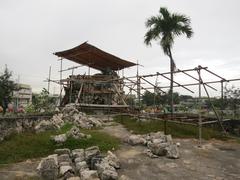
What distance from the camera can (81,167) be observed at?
580 cm

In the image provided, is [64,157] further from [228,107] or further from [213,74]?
[228,107]

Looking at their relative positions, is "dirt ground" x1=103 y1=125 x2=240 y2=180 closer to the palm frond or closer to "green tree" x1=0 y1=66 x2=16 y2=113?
the palm frond

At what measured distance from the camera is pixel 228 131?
12266mm

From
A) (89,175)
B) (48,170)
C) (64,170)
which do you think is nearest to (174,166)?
(89,175)

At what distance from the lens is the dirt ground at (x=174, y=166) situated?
18.6ft

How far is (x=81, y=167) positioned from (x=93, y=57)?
1482cm

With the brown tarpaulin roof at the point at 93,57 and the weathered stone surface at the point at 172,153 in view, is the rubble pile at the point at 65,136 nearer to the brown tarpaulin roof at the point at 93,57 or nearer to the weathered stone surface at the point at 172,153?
the weathered stone surface at the point at 172,153

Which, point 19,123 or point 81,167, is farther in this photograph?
point 19,123

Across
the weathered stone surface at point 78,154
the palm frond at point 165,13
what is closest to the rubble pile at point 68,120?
the weathered stone surface at point 78,154

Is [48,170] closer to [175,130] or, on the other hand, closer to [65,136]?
[65,136]

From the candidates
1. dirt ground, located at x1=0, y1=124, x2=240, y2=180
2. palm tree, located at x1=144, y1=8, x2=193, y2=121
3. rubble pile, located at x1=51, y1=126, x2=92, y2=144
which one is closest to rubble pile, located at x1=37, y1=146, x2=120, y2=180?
dirt ground, located at x1=0, y1=124, x2=240, y2=180

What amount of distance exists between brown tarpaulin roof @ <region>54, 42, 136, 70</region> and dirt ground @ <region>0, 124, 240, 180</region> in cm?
1141

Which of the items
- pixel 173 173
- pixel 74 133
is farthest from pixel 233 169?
pixel 74 133

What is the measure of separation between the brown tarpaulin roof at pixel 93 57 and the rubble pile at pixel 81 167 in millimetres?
12128
